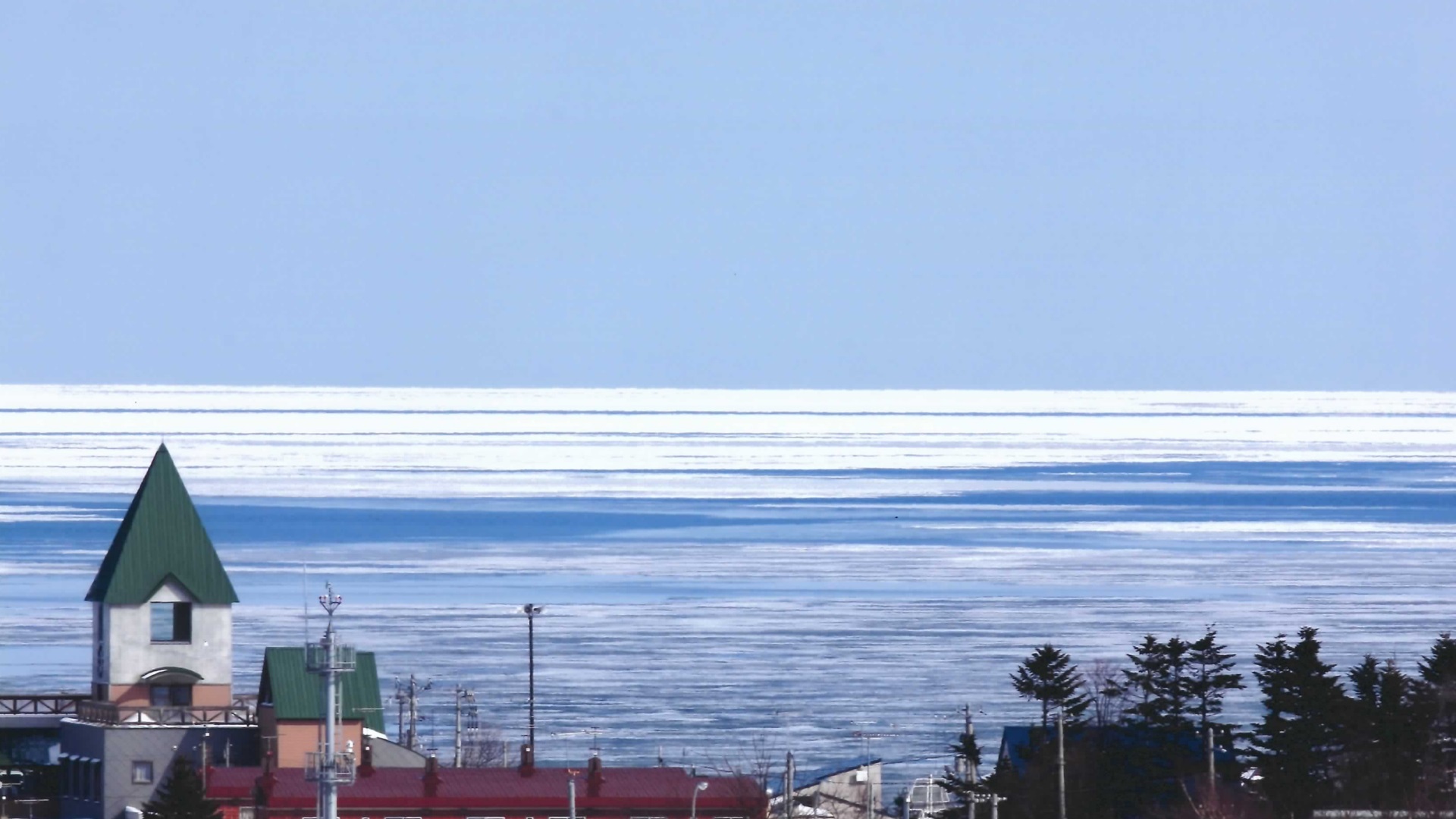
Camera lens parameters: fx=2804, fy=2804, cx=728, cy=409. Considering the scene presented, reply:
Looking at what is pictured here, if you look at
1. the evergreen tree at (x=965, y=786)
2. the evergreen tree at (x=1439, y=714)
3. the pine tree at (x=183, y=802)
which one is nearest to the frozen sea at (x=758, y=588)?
the evergreen tree at (x=965, y=786)

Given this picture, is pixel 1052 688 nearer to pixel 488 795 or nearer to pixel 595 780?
pixel 595 780

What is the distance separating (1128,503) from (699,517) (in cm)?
2796

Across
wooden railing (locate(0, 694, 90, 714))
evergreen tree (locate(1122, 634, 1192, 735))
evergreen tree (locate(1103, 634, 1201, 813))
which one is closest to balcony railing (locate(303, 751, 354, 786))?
wooden railing (locate(0, 694, 90, 714))

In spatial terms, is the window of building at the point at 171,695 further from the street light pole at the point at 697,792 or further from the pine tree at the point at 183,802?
the street light pole at the point at 697,792

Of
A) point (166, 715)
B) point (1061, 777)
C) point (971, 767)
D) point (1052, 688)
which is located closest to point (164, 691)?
point (166, 715)

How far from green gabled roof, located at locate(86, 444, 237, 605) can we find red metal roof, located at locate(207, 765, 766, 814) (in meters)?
4.22

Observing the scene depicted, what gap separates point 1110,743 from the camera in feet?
143

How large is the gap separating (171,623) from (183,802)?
25.0 ft

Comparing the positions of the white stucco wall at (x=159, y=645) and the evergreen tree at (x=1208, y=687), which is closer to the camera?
the white stucco wall at (x=159, y=645)

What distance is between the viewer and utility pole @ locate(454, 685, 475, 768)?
5022 centimetres

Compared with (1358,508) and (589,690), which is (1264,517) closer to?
(1358,508)

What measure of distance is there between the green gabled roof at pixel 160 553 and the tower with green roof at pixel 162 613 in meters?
0.01

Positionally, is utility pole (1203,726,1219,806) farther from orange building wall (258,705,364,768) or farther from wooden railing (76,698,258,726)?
wooden railing (76,698,258,726)

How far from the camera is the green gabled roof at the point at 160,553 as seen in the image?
44156 millimetres
